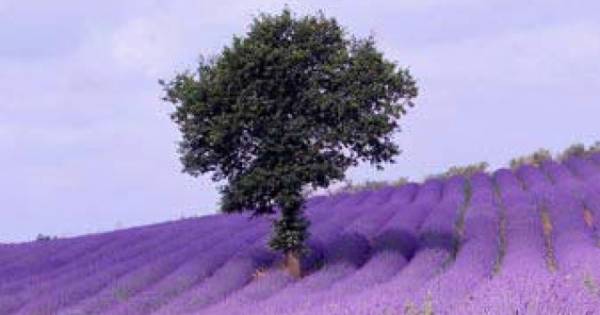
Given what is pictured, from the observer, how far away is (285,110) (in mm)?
21531

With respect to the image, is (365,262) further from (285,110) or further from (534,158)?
(534,158)

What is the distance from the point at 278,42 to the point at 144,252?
29.6 ft

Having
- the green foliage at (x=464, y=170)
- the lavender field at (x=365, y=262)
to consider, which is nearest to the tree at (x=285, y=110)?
the lavender field at (x=365, y=262)

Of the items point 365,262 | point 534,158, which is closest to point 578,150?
point 534,158

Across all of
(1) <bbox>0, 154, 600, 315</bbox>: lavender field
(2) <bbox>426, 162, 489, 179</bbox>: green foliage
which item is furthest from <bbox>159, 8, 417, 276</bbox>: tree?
(2) <bbox>426, 162, 489, 179</bbox>: green foliage

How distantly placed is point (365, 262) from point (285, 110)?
303 cm

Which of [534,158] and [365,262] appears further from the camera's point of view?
[534,158]

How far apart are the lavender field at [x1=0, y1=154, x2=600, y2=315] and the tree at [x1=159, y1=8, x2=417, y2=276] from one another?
165cm

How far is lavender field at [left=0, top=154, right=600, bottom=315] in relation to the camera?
12.5 meters

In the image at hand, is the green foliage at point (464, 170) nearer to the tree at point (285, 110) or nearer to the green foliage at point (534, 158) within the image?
the green foliage at point (534, 158)

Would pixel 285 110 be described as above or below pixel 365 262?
above

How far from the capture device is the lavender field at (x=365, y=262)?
41.0 ft

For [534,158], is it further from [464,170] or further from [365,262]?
[365,262]

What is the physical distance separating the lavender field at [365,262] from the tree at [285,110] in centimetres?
165
